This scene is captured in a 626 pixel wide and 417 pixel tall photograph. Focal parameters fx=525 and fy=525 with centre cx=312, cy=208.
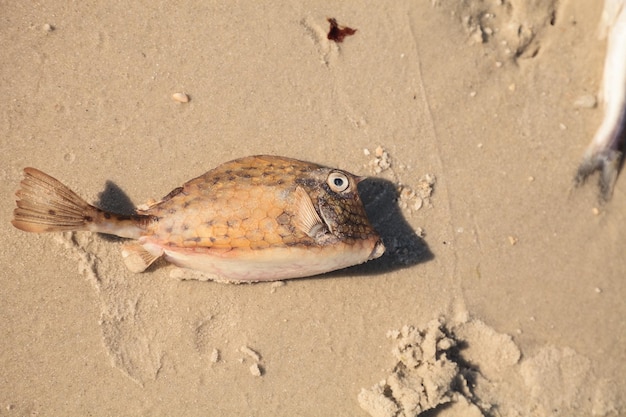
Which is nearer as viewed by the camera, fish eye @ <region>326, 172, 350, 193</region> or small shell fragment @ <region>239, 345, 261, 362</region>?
fish eye @ <region>326, 172, 350, 193</region>

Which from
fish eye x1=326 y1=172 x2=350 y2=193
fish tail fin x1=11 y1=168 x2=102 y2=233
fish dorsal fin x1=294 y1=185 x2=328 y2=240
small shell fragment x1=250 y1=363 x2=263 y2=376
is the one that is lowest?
small shell fragment x1=250 y1=363 x2=263 y2=376

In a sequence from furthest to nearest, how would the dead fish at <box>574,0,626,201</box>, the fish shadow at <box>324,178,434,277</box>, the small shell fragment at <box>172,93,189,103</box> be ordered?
the dead fish at <box>574,0,626,201</box> < the fish shadow at <box>324,178,434,277</box> < the small shell fragment at <box>172,93,189,103</box>

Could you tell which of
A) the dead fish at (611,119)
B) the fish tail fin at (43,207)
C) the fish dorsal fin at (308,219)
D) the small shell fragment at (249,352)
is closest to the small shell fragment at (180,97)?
the fish tail fin at (43,207)

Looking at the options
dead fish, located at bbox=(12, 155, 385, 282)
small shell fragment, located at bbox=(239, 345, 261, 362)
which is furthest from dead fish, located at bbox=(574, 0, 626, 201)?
small shell fragment, located at bbox=(239, 345, 261, 362)

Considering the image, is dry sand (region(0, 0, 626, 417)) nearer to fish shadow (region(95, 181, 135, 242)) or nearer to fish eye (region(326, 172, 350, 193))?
fish shadow (region(95, 181, 135, 242))

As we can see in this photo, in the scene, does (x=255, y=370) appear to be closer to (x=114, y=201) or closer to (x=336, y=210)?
(x=336, y=210)

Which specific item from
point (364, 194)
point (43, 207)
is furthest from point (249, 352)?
point (43, 207)
